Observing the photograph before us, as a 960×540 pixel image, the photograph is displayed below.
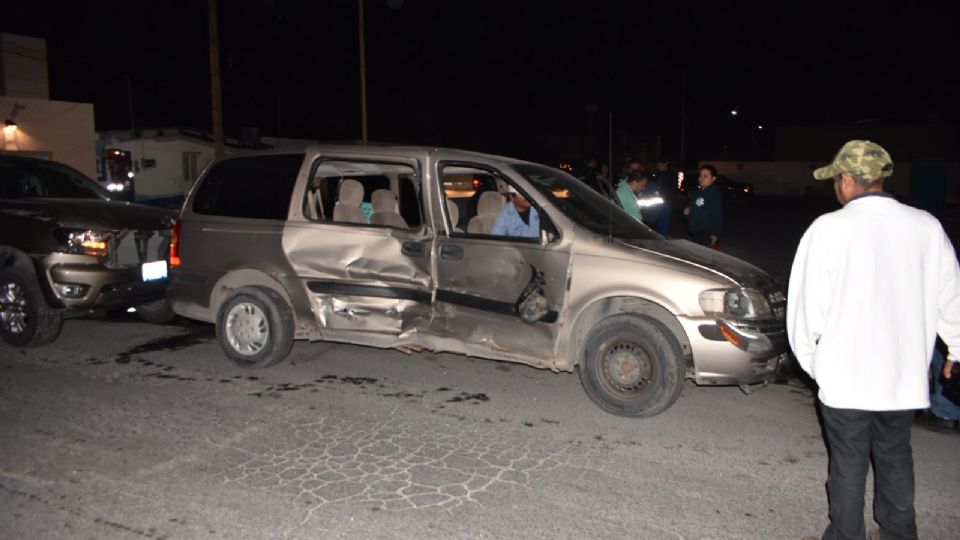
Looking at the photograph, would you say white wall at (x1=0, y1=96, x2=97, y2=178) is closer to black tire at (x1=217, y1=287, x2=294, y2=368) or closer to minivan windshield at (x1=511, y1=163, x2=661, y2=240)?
black tire at (x1=217, y1=287, x2=294, y2=368)

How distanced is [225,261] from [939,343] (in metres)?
5.65

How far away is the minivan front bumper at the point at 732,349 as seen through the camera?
16.5 ft

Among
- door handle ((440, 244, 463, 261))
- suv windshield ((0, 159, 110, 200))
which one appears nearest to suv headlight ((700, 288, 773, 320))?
door handle ((440, 244, 463, 261))

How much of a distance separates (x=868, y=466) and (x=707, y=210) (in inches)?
247

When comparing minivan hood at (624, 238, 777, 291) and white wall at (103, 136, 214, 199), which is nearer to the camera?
minivan hood at (624, 238, 777, 291)

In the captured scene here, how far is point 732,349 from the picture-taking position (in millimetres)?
5055

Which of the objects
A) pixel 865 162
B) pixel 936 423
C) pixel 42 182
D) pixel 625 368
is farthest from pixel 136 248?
pixel 936 423

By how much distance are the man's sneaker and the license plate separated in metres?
6.79

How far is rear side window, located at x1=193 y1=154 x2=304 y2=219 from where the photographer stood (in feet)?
21.5

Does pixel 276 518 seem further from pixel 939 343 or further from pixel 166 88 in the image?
pixel 166 88

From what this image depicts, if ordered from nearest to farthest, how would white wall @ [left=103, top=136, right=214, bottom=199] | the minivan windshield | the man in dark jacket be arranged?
the minivan windshield
the man in dark jacket
white wall @ [left=103, top=136, right=214, bottom=199]

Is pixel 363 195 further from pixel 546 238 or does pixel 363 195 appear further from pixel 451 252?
Result: pixel 546 238

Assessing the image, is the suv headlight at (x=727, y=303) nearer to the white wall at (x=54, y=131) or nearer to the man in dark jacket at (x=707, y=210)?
the man in dark jacket at (x=707, y=210)

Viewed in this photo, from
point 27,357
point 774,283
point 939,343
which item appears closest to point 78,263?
point 27,357
